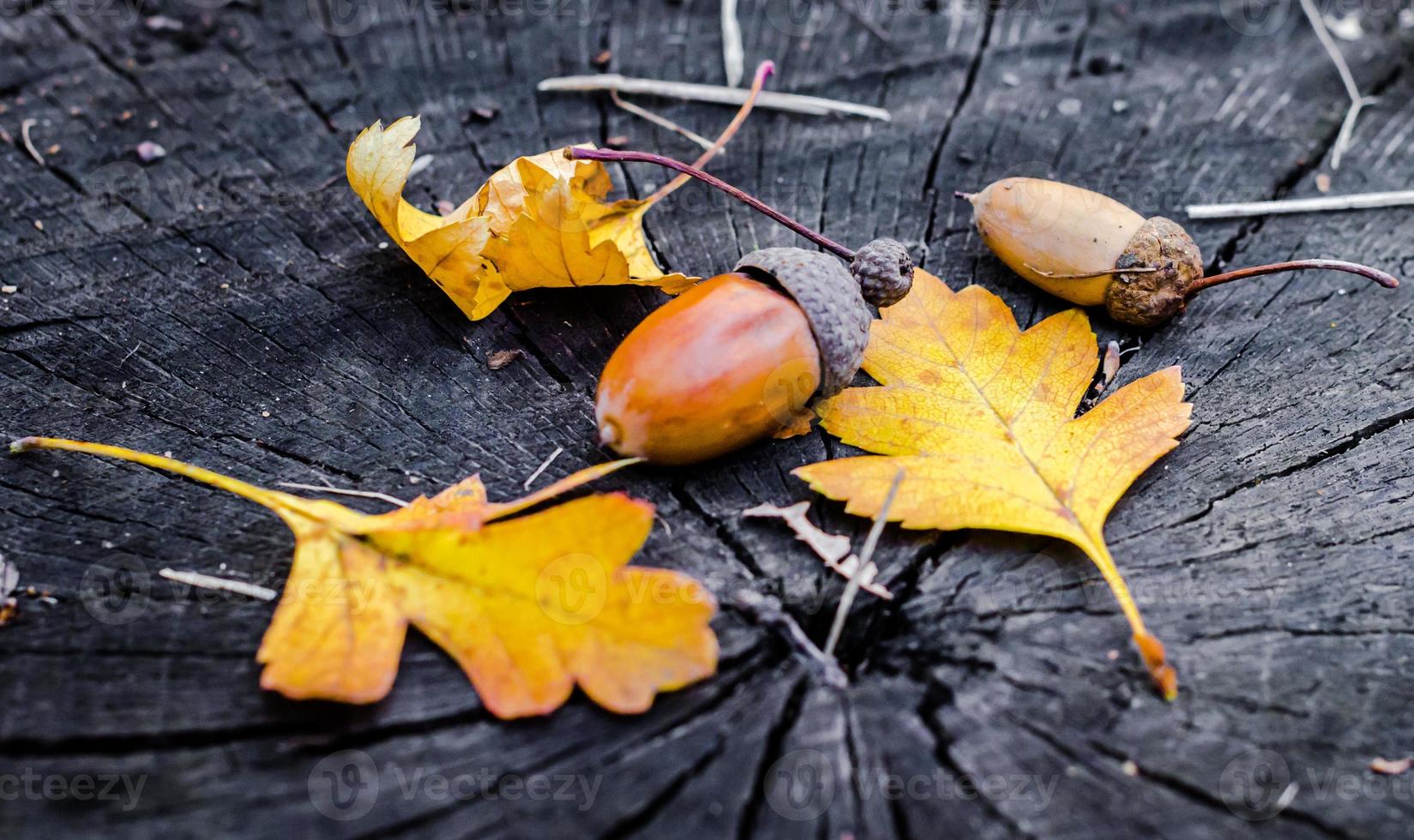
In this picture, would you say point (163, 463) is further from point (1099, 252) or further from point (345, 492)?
point (1099, 252)

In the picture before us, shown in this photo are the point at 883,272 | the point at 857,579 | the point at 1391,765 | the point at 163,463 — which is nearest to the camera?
the point at 1391,765

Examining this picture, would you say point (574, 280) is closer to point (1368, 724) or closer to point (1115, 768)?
point (1115, 768)

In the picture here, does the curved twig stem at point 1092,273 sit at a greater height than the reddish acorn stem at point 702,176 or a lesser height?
lesser

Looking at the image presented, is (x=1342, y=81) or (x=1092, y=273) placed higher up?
(x=1342, y=81)

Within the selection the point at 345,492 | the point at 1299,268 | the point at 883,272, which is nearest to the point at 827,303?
the point at 883,272

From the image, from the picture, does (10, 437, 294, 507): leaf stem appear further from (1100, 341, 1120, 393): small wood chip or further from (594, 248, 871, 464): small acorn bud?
(1100, 341, 1120, 393): small wood chip

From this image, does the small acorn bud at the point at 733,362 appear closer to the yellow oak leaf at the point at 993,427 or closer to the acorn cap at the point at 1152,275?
the yellow oak leaf at the point at 993,427

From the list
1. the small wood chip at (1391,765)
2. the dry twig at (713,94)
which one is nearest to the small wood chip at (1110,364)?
the small wood chip at (1391,765)
